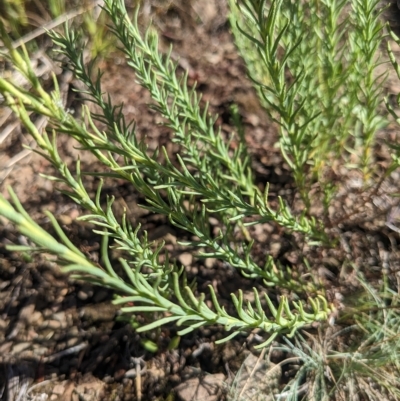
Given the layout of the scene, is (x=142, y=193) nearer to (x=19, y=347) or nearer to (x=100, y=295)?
(x=100, y=295)

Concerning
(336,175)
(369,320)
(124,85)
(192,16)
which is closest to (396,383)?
(369,320)

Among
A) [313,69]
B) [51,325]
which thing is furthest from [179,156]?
[51,325]

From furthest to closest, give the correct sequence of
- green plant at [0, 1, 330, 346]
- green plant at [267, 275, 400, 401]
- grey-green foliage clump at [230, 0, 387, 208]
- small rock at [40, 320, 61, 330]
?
1. small rock at [40, 320, 61, 330]
2. green plant at [267, 275, 400, 401]
3. grey-green foliage clump at [230, 0, 387, 208]
4. green plant at [0, 1, 330, 346]

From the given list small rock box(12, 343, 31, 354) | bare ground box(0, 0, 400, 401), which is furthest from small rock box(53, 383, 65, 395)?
small rock box(12, 343, 31, 354)

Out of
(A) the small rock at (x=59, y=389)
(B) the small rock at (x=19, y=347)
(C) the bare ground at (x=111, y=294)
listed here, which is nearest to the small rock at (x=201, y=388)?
(C) the bare ground at (x=111, y=294)

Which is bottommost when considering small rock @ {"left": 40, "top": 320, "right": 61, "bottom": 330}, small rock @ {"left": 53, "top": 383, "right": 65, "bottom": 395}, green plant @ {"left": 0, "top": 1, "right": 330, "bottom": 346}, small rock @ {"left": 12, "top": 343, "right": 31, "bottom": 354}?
small rock @ {"left": 53, "top": 383, "right": 65, "bottom": 395}

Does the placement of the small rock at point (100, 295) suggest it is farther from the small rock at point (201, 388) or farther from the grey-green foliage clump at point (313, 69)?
the grey-green foliage clump at point (313, 69)

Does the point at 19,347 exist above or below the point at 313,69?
below

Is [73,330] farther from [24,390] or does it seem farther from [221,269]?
[221,269]

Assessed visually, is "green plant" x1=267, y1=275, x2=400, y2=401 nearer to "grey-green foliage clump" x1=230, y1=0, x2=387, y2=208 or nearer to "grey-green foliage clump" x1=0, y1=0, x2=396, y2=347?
"grey-green foliage clump" x1=0, y1=0, x2=396, y2=347

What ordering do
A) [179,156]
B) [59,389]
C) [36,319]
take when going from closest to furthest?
1. [179,156]
2. [59,389]
3. [36,319]

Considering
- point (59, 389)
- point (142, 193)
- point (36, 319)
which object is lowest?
point (59, 389)
